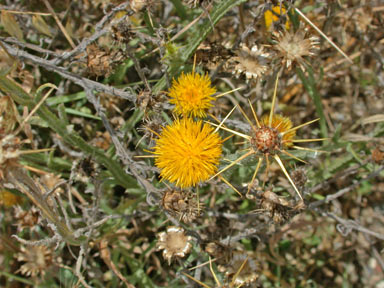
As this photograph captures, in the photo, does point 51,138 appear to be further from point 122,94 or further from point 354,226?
point 354,226

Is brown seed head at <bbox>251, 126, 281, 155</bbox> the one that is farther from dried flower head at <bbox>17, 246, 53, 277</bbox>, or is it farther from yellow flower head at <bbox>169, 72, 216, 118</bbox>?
dried flower head at <bbox>17, 246, 53, 277</bbox>

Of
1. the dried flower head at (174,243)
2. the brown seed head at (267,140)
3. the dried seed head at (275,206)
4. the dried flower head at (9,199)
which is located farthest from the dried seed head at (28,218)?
the brown seed head at (267,140)

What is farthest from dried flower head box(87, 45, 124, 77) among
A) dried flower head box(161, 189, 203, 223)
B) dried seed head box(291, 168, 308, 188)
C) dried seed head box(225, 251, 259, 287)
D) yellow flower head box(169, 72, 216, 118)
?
dried seed head box(225, 251, 259, 287)

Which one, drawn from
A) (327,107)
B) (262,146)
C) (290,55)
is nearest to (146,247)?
(262,146)

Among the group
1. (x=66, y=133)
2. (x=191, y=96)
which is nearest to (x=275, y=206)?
(x=191, y=96)

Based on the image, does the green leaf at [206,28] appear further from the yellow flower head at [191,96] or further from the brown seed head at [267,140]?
the brown seed head at [267,140]

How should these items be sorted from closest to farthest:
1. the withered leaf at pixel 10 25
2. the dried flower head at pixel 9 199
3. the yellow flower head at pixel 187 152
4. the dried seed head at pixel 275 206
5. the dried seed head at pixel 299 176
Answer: the yellow flower head at pixel 187 152
the dried seed head at pixel 275 206
the dried seed head at pixel 299 176
the withered leaf at pixel 10 25
the dried flower head at pixel 9 199
